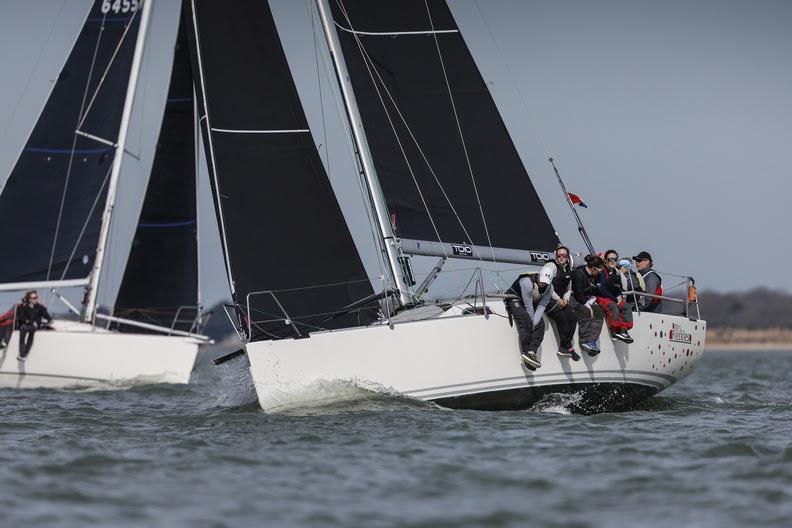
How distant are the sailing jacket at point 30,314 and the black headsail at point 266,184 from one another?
7607 mm

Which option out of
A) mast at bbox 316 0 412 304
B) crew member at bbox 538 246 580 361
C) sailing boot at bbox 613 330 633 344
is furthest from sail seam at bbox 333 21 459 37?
sailing boot at bbox 613 330 633 344

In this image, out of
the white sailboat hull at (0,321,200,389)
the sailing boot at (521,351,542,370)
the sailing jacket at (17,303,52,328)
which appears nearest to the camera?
the sailing boot at (521,351,542,370)

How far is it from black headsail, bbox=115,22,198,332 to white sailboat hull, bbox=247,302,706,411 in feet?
37.7

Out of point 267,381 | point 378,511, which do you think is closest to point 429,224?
point 267,381

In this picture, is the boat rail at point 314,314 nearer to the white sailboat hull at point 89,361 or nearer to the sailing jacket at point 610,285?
the sailing jacket at point 610,285

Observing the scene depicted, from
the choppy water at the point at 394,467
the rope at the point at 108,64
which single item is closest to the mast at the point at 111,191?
the rope at the point at 108,64

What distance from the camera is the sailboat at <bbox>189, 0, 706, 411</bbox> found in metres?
13.8

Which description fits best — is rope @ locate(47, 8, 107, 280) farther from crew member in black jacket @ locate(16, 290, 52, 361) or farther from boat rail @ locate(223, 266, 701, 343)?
boat rail @ locate(223, 266, 701, 343)

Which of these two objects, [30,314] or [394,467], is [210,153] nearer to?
[394,467]

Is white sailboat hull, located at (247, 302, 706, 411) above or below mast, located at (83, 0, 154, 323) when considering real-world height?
below

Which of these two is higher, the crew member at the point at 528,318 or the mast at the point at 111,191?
the mast at the point at 111,191

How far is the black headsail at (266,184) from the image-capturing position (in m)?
14.0

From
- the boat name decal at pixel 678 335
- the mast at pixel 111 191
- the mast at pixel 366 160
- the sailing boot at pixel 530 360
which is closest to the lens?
the sailing boot at pixel 530 360

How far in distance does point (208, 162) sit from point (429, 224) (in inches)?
114
